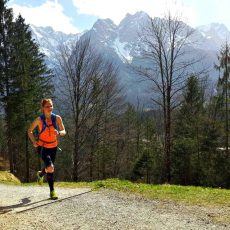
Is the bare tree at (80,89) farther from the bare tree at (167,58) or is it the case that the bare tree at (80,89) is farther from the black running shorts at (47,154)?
the black running shorts at (47,154)

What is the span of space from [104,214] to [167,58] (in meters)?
12.7

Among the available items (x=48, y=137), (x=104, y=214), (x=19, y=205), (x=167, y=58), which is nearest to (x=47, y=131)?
(x=48, y=137)

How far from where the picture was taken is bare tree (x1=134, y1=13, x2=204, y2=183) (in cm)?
1861

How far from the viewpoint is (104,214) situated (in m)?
7.68

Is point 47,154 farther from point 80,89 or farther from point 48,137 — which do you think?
point 80,89

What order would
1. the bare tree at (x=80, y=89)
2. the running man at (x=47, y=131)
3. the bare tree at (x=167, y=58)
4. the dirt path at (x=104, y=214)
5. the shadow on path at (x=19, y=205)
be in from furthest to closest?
the bare tree at (x=80, y=89)
the bare tree at (x=167, y=58)
the running man at (x=47, y=131)
the shadow on path at (x=19, y=205)
the dirt path at (x=104, y=214)

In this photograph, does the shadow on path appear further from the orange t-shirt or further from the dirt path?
the orange t-shirt

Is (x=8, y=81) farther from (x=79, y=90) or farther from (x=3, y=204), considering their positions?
(x=3, y=204)

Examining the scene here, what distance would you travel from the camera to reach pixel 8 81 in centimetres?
3141

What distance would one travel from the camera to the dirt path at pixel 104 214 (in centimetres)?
682

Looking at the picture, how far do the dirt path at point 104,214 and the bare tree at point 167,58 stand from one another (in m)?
9.52

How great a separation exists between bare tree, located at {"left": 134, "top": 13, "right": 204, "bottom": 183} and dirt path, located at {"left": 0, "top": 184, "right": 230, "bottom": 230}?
952cm

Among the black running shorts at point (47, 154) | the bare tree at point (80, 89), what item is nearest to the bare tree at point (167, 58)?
the bare tree at point (80, 89)

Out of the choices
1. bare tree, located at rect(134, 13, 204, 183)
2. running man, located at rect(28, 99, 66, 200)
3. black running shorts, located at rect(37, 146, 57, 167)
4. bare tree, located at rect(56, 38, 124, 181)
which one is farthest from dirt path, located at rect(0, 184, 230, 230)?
bare tree, located at rect(56, 38, 124, 181)
